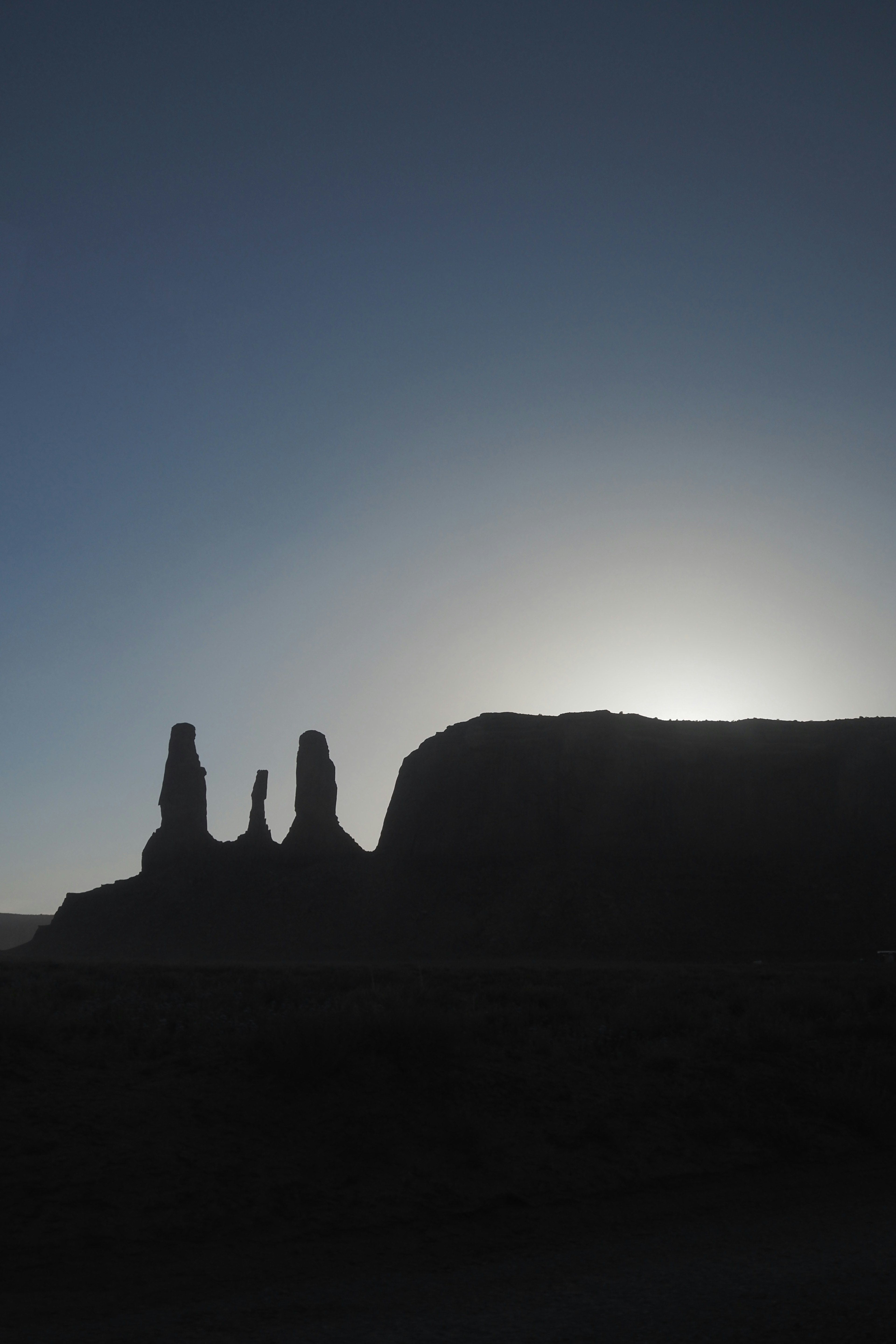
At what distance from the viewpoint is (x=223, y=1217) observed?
30.3ft

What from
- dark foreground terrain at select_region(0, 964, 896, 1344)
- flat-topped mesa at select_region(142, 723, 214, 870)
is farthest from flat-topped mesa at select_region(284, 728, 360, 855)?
dark foreground terrain at select_region(0, 964, 896, 1344)

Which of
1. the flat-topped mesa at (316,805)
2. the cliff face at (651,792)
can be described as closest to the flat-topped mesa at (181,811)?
the flat-topped mesa at (316,805)

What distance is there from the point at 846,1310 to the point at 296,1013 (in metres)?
9.14

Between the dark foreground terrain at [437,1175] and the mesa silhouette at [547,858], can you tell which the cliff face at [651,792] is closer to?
the mesa silhouette at [547,858]

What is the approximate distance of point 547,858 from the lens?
225 feet

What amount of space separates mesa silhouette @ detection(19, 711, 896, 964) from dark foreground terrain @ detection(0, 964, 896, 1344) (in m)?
40.0

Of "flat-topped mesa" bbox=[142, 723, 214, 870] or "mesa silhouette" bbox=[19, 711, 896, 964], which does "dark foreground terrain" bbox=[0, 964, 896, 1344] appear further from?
"flat-topped mesa" bbox=[142, 723, 214, 870]

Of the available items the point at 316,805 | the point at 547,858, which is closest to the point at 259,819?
the point at 316,805

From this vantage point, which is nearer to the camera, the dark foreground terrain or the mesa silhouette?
the dark foreground terrain

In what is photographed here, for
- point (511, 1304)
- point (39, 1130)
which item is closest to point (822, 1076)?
point (511, 1304)

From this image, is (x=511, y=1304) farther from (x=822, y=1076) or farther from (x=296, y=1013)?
(x=822, y=1076)

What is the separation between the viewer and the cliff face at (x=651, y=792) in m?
70.9

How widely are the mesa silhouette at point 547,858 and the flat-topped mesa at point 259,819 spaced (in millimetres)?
185

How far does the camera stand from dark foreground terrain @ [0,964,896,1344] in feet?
24.7
